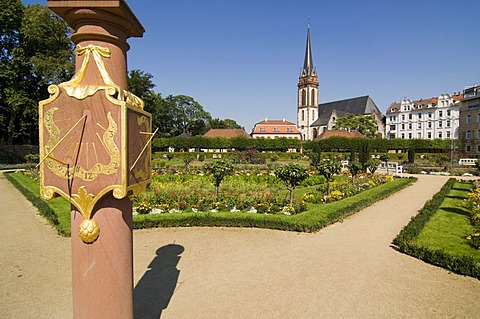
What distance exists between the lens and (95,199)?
207cm

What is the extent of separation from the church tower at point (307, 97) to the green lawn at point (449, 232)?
234 ft

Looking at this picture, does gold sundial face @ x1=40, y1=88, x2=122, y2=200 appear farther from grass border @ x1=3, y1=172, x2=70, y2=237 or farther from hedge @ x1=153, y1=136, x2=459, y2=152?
hedge @ x1=153, y1=136, x2=459, y2=152

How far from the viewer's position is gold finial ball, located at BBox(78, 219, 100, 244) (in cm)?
205

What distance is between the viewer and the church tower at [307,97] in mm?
77125

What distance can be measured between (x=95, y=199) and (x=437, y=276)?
6102mm

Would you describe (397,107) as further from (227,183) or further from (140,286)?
(140,286)

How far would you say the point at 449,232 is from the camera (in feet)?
25.7

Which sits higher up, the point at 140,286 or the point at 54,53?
the point at 54,53

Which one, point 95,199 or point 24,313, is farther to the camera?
point 24,313

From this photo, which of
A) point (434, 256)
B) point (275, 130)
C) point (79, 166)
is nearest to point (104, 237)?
point (79, 166)

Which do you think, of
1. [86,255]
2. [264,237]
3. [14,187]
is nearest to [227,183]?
[264,237]

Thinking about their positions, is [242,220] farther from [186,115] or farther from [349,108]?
[349,108]

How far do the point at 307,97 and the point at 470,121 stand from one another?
3854 centimetres

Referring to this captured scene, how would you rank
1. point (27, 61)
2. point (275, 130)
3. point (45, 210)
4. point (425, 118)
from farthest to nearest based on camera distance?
point (275, 130) → point (425, 118) → point (27, 61) → point (45, 210)
